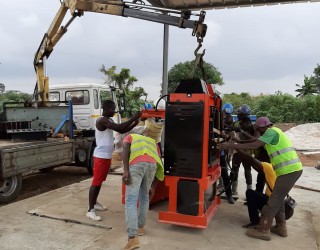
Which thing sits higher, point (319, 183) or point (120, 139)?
point (120, 139)

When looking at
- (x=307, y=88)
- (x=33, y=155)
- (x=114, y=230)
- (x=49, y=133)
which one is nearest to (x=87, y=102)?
(x=49, y=133)

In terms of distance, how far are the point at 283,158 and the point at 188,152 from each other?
3.70ft

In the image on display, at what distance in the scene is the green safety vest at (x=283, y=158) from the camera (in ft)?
12.7

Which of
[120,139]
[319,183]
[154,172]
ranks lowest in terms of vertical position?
[319,183]

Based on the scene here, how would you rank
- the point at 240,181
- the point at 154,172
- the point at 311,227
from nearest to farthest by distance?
1. the point at 154,172
2. the point at 311,227
3. the point at 240,181

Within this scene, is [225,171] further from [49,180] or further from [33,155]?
[49,180]

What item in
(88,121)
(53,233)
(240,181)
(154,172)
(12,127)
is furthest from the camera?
(88,121)

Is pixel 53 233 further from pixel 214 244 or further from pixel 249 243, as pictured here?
pixel 249 243

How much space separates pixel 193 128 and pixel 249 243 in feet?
4.95

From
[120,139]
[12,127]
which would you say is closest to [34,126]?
[12,127]

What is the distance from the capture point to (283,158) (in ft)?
12.8

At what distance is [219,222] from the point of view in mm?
4566

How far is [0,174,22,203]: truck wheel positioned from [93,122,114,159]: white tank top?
2443 millimetres

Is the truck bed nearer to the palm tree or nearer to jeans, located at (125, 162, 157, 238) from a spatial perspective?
jeans, located at (125, 162, 157, 238)
